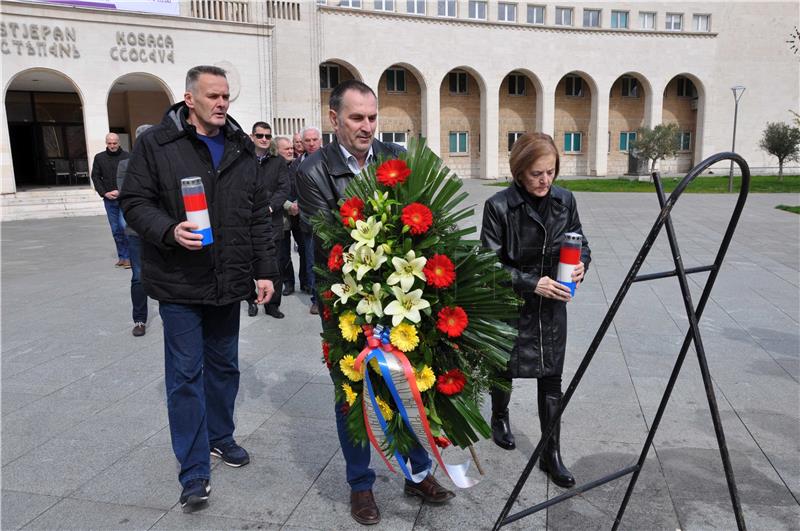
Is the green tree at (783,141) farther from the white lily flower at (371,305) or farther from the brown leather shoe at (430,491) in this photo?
the white lily flower at (371,305)

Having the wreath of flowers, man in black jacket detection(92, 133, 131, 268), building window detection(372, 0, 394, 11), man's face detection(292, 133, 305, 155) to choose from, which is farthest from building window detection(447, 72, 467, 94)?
the wreath of flowers

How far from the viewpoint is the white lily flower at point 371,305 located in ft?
8.29

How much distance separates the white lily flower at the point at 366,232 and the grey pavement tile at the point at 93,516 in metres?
1.82

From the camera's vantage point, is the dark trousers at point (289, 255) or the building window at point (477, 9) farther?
the building window at point (477, 9)

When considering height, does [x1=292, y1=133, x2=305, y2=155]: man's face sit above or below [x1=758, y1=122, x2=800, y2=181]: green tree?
below

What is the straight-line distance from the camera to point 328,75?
36.2m

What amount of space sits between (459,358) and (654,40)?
149ft

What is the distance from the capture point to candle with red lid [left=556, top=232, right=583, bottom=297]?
9.82 feet

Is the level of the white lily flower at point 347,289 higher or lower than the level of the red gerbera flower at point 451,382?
higher

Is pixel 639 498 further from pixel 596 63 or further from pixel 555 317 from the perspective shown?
pixel 596 63

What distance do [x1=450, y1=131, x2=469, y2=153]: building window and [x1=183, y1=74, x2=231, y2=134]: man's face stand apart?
37.6 meters

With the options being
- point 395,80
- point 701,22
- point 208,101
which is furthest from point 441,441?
point 701,22

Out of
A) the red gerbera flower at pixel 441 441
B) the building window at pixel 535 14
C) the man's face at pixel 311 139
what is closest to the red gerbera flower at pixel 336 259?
the red gerbera flower at pixel 441 441

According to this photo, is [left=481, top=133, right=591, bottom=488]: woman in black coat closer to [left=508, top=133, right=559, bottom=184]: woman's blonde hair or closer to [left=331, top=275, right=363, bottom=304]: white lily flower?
[left=508, top=133, right=559, bottom=184]: woman's blonde hair
